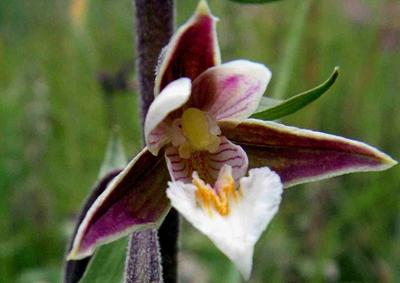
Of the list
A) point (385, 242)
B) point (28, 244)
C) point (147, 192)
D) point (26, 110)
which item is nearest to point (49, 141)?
point (26, 110)

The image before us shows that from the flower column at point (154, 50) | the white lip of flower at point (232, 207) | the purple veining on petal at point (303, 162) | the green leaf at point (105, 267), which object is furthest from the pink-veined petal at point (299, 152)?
the green leaf at point (105, 267)

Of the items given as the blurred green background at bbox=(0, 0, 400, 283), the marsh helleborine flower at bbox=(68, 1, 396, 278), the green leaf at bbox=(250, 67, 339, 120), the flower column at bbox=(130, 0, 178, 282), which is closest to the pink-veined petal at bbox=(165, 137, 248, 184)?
the marsh helleborine flower at bbox=(68, 1, 396, 278)

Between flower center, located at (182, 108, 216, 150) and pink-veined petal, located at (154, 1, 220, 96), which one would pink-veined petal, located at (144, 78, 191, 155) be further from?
flower center, located at (182, 108, 216, 150)

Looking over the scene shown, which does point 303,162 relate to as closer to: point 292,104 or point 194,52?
point 292,104

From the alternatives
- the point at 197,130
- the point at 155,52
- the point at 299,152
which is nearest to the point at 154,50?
the point at 155,52

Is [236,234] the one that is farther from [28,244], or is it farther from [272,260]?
[28,244]

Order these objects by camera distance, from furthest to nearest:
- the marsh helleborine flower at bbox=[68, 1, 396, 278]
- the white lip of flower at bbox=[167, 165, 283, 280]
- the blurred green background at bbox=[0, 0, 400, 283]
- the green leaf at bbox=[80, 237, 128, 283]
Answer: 1. the blurred green background at bbox=[0, 0, 400, 283]
2. the green leaf at bbox=[80, 237, 128, 283]
3. the marsh helleborine flower at bbox=[68, 1, 396, 278]
4. the white lip of flower at bbox=[167, 165, 283, 280]
